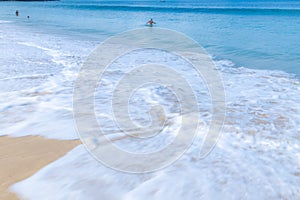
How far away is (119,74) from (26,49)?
5.37 metres

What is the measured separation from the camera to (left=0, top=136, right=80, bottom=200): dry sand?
2956 millimetres

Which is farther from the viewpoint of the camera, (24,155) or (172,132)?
(172,132)

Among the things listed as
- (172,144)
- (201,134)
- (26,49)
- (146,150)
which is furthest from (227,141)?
(26,49)

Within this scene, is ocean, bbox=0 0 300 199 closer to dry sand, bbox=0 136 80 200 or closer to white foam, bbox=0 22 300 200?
white foam, bbox=0 22 300 200

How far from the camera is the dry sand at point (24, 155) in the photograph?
2.96m

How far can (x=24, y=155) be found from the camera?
342cm

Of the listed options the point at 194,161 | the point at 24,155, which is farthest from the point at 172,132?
the point at 24,155

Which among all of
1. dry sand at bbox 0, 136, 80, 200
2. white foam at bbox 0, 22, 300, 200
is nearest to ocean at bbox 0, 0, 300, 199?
white foam at bbox 0, 22, 300, 200

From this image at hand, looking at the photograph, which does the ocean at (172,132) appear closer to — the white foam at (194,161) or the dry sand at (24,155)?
the white foam at (194,161)

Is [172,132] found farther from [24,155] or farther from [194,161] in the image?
[24,155]

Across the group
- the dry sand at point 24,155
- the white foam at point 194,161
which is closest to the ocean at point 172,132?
the white foam at point 194,161

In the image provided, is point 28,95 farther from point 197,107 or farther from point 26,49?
point 26,49

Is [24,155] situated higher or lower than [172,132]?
lower

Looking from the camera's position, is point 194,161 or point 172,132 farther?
point 172,132
